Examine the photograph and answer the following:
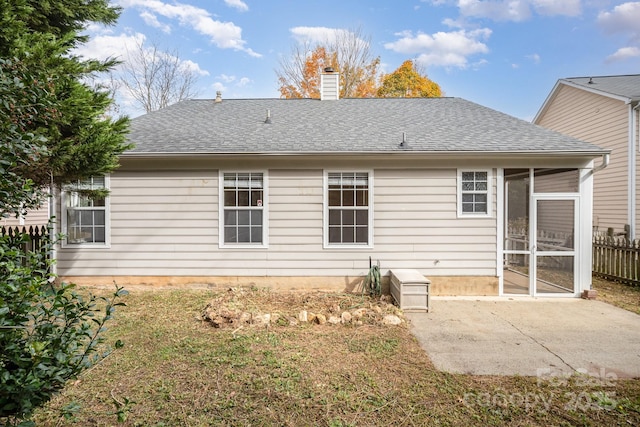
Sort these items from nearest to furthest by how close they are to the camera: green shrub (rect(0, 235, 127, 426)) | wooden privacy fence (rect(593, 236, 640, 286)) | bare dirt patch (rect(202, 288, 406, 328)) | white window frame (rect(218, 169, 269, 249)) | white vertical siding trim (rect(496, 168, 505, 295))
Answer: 1. green shrub (rect(0, 235, 127, 426))
2. bare dirt patch (rect(202, 288, 406, 328))
3. white vertical siding trim (rect(496, 168, 505, 295))
4. white window frame (rect(218, 169, 269, 249))
5. wooden privacy fence (rect(593, 236, 640, 286))

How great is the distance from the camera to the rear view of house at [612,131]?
10.1m

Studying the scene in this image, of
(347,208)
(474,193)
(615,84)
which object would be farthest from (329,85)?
(615,84)

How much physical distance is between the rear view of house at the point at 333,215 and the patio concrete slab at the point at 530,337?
77 cm

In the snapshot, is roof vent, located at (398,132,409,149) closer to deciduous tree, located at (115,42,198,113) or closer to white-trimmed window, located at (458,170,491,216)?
white-trimmed window, located at (458,170,491,216)

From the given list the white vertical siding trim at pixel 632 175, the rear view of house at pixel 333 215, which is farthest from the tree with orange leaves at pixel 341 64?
the rear view of house at pixel 333 215

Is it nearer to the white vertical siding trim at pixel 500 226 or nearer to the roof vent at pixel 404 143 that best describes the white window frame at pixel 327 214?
the roof vent at pixel 404 143

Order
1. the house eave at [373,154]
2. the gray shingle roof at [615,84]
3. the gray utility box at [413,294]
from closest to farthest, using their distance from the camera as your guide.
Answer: the gray utility box at [413,294], the house eave at [373,154], the gray shingle roof at [615,84]

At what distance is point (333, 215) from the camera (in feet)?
22.9

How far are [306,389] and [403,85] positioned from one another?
19.8 meters

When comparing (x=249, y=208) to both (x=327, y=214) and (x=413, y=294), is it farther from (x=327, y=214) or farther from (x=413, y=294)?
(x=413, y=294)

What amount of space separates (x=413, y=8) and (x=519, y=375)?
1191 cm

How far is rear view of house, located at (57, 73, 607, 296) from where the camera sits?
22.1 ft

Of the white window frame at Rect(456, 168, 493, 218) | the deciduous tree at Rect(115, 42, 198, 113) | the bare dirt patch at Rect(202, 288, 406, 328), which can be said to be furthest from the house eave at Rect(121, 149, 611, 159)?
the deciduous tree at Rect(115, 42, 198, 113)

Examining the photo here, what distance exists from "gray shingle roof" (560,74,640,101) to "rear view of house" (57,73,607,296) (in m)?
→ 6.35
